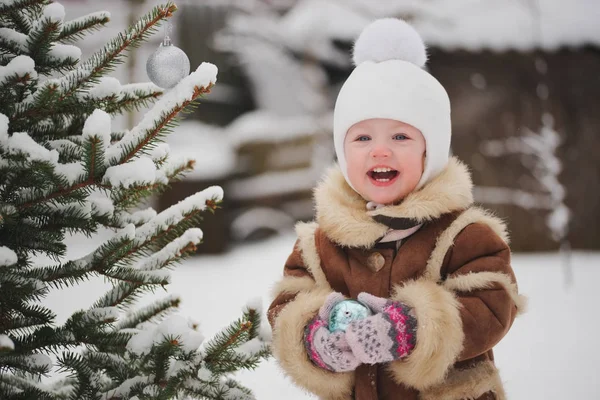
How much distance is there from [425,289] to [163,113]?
0.70 meters

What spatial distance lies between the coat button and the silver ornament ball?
64cm

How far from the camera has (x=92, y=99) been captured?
1332mm

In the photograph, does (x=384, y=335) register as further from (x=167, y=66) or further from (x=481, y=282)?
(x=167, y=66)

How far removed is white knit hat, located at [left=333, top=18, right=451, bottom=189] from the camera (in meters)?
1.45

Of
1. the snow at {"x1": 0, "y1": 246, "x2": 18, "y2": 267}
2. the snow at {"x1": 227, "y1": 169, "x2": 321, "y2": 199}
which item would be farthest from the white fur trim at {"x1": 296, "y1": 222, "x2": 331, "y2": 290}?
the snow at {"x1": 227, "y1": 169, "x2": 321, "y2": 199}

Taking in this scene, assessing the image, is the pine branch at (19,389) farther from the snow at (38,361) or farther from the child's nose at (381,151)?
the child's nose at (381,151)

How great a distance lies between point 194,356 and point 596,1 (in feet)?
16.9

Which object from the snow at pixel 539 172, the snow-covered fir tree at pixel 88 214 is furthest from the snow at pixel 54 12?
the snow at pixel 539 172

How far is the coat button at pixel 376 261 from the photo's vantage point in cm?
144

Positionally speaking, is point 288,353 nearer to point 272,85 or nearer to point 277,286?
point 277,286

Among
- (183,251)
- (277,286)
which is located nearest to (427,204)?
(277,286)

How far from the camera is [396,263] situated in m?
1.44

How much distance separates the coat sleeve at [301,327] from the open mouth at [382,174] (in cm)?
26

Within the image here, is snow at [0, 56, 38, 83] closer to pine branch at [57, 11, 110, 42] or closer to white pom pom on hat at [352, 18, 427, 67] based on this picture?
pine branch at [57, 11, 110, 42]
